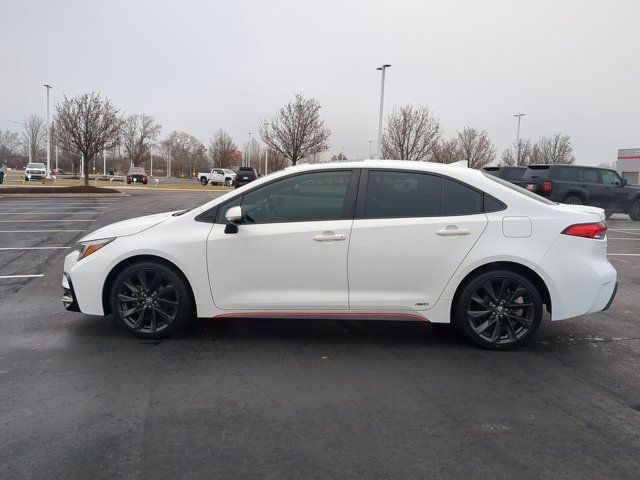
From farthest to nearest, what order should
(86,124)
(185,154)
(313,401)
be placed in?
1. (185,154)
2. (86,124)
3. (313,401)

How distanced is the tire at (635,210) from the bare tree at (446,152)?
19.6m

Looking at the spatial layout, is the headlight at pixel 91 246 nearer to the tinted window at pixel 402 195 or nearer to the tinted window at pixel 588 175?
the tinted window at pixel 402 195

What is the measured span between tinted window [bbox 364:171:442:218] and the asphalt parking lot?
1213mm

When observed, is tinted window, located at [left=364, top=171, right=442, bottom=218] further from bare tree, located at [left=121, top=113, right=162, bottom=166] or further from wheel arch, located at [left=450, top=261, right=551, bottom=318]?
bare tree, located at [left=121, top=113, right=162, bottom=166]

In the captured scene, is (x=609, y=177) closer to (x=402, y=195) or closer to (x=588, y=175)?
(x=588, y=175)

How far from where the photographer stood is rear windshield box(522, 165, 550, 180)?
18.5 m

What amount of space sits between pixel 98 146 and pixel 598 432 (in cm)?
3147

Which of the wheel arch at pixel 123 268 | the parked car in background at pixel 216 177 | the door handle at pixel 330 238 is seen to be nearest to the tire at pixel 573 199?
the door handle at pixel 330 238

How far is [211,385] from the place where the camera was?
3.89 metres

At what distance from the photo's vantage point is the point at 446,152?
4316 cm

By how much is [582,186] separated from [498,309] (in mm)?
15806

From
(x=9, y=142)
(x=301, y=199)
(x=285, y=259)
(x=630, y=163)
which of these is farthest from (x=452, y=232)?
(x=9, y=142)

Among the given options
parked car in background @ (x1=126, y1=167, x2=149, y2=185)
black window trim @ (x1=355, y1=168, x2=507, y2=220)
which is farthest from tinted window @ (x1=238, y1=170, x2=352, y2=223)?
parked car in background @ (x1=126, y1=167, x2=149, y2=185)

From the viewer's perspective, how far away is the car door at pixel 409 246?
4.61 m
